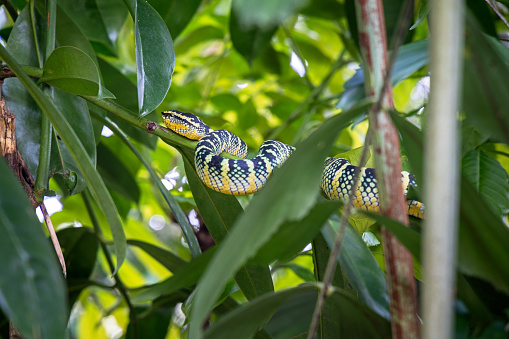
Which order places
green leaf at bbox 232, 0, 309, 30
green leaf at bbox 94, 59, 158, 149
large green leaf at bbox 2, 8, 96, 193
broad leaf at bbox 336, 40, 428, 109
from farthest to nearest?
green leaf at bbox 94, 59, 158, 149 → large green leaf at bbox 2, 8, 96, 193 → broad leaf at bbox 336, 40, 428, 109 → green leaf at bbox 232, 0, 309, 30

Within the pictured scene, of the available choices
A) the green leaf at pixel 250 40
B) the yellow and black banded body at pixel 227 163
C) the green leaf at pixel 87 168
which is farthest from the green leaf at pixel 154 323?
the green leaf at pixel 250 40

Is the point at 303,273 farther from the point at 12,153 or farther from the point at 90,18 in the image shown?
the point at 90,18

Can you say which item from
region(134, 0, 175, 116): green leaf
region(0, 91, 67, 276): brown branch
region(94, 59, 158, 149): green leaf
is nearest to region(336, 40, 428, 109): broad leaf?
region(134, 0, 175, 116): green leaf

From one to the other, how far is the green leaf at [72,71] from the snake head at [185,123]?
2.42 feet

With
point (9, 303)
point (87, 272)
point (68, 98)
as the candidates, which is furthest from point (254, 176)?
point (9, 303)

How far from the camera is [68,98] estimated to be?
52.9 inches

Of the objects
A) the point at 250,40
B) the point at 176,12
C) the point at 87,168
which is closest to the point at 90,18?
the point at 176,12

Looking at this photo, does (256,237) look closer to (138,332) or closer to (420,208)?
(420,208)

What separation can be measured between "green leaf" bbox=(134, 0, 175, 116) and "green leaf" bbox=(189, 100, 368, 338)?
472 mm

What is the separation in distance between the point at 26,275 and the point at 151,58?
63 centimetres

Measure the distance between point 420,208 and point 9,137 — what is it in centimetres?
115

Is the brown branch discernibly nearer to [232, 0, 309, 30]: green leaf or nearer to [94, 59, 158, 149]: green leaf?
[94, 59, 158, 149]: green leaf

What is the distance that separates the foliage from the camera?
56 centimetres

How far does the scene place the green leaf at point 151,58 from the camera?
102 centimetres
